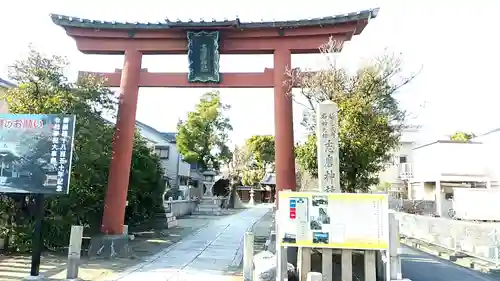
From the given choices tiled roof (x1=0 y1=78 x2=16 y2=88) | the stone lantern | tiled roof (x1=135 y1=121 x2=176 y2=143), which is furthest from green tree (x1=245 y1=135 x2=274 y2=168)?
tiled roof (x1=0 y1=78 x2=16 y2=88)

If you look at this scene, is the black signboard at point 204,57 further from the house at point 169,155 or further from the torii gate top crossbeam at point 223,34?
the house at point 169,155

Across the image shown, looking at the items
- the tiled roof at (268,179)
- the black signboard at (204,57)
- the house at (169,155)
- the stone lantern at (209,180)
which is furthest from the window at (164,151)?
the black signboard at (204,57)

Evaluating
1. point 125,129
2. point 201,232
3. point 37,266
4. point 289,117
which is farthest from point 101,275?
point 201,232

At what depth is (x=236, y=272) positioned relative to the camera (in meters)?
9.35

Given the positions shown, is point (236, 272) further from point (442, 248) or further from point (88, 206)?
point (442, 248)

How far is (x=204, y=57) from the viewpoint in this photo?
1230 centimetres

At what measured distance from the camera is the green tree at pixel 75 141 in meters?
11.1

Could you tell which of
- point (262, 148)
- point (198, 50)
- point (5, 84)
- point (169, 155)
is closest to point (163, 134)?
point (169, 155)

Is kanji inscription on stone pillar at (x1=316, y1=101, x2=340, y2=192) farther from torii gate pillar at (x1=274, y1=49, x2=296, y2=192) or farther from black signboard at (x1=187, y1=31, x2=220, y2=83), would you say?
black signboard at (x1=187, y1=31, x2=220, y2=83)

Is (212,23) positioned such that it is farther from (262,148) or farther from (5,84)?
(262,148)

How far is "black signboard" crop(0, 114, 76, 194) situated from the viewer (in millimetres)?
8219

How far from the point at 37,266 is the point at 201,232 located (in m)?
9.27

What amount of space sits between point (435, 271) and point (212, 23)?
10.0 meters

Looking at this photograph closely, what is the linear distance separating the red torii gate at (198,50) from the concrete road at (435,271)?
4.11 m
